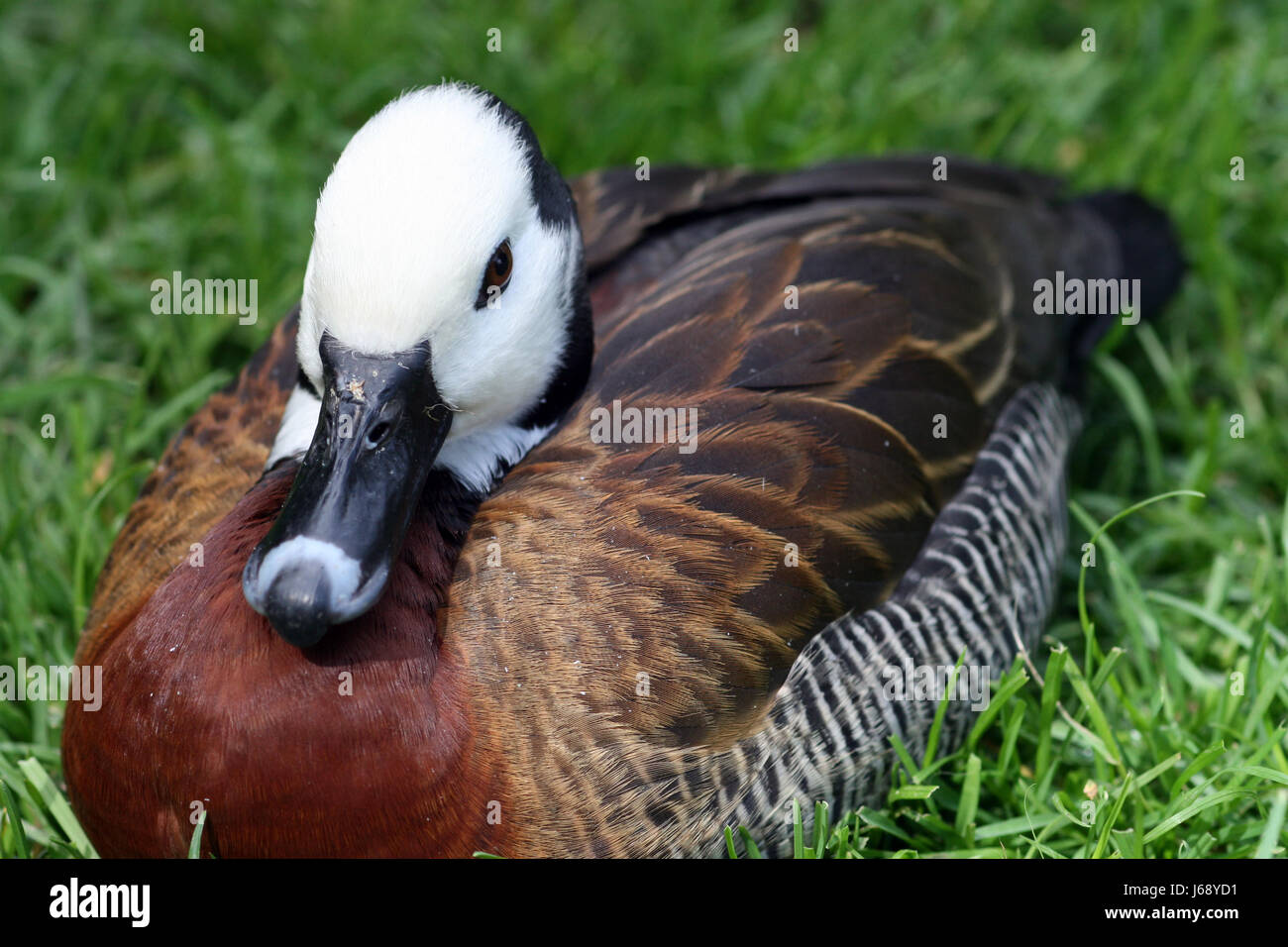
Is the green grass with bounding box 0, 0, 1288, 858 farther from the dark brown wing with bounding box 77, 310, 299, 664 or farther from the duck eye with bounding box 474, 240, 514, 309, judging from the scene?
the duck eye with bounding box 474, 240, 514, 309

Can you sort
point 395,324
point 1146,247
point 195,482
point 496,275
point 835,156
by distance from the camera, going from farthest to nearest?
point 835,156 → point 1146,247 → point 195,482 → point 496,275 → point 395,324

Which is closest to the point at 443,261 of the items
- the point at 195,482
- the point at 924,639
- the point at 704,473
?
the point at 704,473

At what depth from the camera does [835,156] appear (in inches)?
179

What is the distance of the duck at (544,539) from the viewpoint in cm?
239

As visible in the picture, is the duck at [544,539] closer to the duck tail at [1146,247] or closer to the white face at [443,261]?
the white face at [443,261]

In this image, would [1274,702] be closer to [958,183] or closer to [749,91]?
[958,183]

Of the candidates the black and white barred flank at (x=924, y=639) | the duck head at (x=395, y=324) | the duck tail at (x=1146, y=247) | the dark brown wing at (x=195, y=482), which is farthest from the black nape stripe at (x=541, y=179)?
the duck tail at (x=1146, y=247)

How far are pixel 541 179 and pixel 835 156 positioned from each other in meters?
2.06

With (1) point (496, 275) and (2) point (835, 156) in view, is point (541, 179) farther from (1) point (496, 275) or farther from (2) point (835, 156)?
(2) point (835, 156)

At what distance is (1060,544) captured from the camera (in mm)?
3521

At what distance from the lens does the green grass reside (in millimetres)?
3008

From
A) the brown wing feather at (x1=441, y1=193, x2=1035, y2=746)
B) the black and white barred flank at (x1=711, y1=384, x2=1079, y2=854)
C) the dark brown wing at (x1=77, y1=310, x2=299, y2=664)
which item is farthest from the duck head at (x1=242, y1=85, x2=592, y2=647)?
the black and white barred flank at (x1=711, y1=384, x2=1079, y2=854)

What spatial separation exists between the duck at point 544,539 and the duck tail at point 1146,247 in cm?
93
